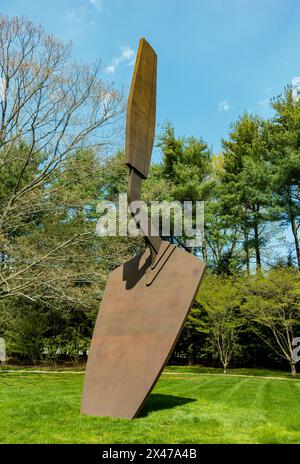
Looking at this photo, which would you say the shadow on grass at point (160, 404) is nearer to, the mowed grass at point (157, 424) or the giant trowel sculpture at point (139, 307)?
the mowed grass at point (157, 424)

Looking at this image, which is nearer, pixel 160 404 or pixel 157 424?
pixel 157 424

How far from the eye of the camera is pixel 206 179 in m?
21.8

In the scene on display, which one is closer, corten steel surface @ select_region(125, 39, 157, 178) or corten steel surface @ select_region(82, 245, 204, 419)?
corten steel surface @ select_region(82, 245, 204, 419)

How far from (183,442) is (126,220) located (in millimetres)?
10746

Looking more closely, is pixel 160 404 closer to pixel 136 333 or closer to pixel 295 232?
pixel 136 333

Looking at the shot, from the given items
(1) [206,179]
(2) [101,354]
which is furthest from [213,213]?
(2) [101,354]

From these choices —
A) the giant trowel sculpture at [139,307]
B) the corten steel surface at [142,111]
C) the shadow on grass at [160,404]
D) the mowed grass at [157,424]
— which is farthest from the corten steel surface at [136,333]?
the corten steel surface at [142,111]

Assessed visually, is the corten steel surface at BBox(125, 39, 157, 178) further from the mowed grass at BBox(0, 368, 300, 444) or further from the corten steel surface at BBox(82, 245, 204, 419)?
the mowed grass at BBox(0, 368, 300, 444)

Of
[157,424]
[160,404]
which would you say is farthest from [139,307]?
[160,404]

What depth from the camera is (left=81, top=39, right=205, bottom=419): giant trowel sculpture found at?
430 cm

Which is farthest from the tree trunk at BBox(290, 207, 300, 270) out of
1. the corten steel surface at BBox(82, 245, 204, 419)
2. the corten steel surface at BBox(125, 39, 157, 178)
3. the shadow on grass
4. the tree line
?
the corten steel surface at BBox(82, 245, 204, 419)

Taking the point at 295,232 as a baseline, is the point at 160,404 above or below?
below

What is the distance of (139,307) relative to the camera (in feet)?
15.7

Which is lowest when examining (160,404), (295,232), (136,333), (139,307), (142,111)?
(160,404)
